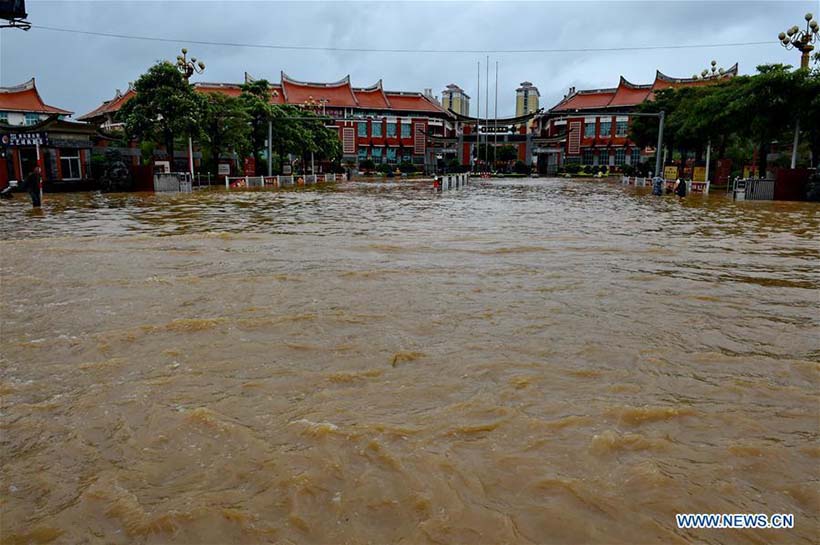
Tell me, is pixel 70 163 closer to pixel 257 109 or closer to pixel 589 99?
pixel 257 109

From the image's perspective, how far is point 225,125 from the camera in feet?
128

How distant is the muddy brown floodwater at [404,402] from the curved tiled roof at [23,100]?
5695 cm

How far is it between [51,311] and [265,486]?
509 cm

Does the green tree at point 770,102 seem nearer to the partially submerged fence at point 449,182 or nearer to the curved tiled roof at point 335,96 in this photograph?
the partially submerged fence at point 449,182

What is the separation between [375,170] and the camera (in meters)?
77.5

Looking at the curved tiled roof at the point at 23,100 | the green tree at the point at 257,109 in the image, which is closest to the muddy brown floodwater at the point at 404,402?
the green tree at the point at 257,109

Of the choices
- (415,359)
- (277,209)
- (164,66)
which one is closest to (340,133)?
(164,66)

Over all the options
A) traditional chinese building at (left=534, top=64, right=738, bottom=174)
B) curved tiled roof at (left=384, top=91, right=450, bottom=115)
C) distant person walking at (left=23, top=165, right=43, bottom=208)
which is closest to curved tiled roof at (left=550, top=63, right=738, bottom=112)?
traditional chinese building at (left=534, top=64, right=738, bottom=174)

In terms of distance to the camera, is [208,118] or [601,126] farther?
[601,126]

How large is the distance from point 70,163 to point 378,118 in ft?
160

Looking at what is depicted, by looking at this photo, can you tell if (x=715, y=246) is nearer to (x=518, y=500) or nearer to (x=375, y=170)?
(x=518, y=500)

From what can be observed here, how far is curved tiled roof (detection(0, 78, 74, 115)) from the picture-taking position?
5666cm

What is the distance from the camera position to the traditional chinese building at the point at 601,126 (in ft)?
254

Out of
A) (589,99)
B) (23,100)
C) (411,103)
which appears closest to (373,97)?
(411,103)
